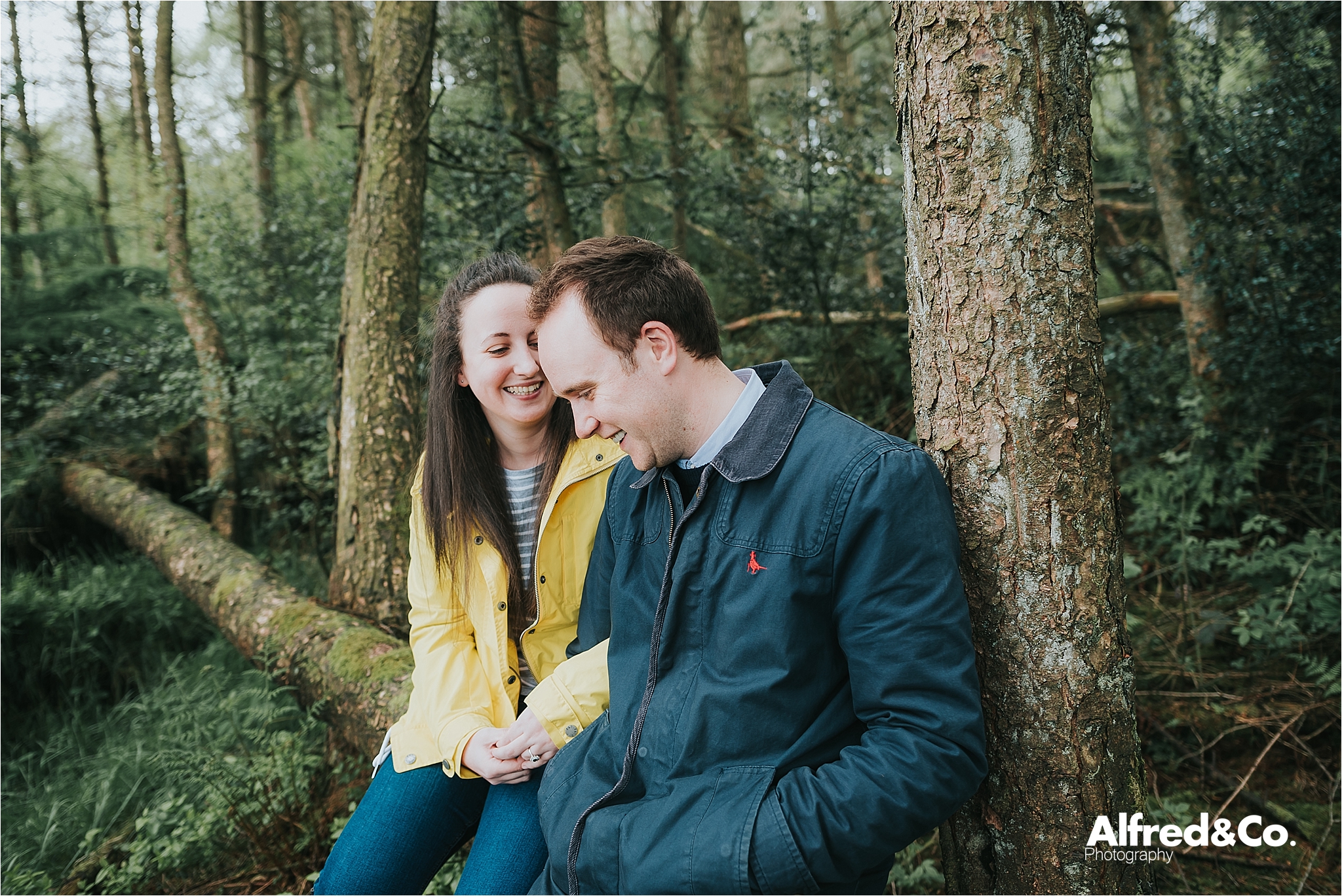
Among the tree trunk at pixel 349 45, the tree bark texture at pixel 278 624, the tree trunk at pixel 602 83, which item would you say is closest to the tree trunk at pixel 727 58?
the tree trunk at pixel 602 83

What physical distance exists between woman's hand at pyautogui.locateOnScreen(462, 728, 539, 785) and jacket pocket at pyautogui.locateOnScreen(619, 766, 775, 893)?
52 cm

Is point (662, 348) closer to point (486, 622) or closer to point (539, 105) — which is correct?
point (486, 622)

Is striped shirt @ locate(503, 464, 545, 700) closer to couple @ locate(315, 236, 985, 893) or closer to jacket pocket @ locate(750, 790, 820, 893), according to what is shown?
couple @ locate(315, 236, 985, 893)

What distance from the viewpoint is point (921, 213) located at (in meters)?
1.76

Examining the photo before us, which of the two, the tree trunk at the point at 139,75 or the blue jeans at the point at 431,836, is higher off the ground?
the tree trunk at the point at 139,75

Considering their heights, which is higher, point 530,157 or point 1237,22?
point 1237,22

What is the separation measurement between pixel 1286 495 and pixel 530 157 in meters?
5.13

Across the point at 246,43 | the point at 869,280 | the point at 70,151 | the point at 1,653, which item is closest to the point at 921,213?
the point at 869,280

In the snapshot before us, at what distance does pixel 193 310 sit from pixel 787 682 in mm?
6748

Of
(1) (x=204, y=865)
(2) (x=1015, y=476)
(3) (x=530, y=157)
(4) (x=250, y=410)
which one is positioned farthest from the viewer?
(4) (x=250, y=410)

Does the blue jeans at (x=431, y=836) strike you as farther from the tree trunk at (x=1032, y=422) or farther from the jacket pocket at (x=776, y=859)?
the tree trunk at (x=1032, y=422)

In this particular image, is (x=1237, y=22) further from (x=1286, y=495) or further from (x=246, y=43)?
(x=246, y=43)

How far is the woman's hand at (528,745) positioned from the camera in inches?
77.9

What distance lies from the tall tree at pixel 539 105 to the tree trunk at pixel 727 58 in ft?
Result: 8.91
